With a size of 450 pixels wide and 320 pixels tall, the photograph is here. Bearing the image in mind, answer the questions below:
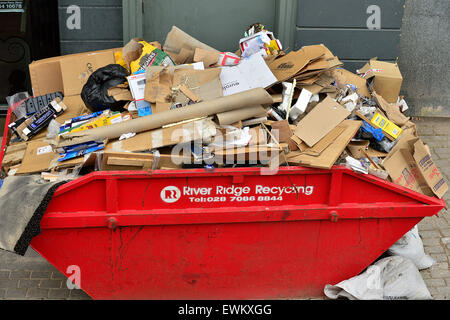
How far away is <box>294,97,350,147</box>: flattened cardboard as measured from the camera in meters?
4.04

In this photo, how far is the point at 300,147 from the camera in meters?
3.97

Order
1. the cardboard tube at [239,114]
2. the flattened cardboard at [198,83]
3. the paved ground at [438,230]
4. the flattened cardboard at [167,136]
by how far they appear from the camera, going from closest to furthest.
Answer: the flattened cardboard at [167,136], the cardboard tube at [239,114], the flattened cardboard at [198,83], the paved ground at [438,230]

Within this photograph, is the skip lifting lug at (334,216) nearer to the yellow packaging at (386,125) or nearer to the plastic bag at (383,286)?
the plastic bag at (383,286)

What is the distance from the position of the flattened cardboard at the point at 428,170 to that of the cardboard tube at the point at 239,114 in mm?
1243

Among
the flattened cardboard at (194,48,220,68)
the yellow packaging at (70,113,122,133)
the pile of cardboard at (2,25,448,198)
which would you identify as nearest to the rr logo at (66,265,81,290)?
the pile of cardboard at (2,25,448,198)

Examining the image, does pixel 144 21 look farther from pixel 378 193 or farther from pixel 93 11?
pixel 378 193

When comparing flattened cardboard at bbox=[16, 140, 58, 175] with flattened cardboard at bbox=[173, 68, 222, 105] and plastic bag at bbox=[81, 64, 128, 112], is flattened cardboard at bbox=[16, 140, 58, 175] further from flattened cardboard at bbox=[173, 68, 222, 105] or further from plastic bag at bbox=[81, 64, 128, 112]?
flattened cardboard at bbox=[173, 68, 222, 105]

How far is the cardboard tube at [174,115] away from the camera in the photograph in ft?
12.9

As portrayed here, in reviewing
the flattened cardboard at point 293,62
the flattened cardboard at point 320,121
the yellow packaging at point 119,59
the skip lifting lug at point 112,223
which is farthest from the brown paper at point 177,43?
the skip lifting lug at point 112,223

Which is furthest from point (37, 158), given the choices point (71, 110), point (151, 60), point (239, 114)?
point (239, 114)

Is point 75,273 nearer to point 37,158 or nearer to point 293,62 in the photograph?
point 37,158

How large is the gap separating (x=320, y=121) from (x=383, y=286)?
4.46ft

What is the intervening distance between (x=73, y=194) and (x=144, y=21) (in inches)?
127

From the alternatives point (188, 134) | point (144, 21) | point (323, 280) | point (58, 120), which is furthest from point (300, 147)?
point (144, 21)
